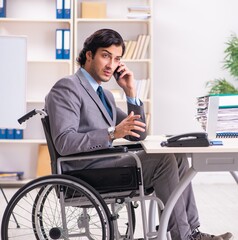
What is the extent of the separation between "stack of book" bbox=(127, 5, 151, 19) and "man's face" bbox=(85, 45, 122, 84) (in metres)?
2.88

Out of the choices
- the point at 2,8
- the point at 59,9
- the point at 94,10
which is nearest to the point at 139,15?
the point at 94,10

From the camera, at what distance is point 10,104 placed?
12.8 ft

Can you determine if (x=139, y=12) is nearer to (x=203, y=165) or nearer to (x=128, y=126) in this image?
(x=128, y=126)

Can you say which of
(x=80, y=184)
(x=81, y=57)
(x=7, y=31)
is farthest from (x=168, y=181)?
(x=7, y=31)

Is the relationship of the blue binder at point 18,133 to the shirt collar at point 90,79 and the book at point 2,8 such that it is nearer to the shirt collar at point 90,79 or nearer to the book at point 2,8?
the book at point 2,8

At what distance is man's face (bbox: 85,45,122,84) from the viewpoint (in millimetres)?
2775

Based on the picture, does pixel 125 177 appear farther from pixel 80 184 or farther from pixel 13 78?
pixel 13 78

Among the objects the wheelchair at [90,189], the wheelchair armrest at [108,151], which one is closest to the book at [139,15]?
the wheelchair at [90,189]

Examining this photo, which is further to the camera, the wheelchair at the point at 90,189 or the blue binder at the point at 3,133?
the blue binder at the point at 3,133

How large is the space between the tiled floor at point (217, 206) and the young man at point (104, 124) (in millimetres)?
1068

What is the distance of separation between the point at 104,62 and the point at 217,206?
2.23 m

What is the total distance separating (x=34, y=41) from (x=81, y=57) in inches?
123

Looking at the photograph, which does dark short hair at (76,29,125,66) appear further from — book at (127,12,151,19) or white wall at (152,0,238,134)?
white wall at (152,0,238,134)

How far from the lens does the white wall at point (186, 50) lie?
5.91 metres
